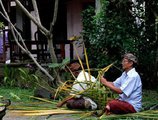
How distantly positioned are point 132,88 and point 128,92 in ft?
0.29

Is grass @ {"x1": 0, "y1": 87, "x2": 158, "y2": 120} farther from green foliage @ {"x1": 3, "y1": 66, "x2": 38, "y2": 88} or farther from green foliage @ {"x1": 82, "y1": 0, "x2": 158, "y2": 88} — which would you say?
green foliage @ {"x1": 82, "y1": 0, "x2": 158, "y2": 88}

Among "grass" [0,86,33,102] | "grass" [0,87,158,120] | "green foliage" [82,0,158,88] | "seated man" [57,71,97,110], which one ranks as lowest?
"grass" [0,86,33,102]

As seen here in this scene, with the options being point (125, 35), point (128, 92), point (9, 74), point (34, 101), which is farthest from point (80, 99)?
point (9, 74)

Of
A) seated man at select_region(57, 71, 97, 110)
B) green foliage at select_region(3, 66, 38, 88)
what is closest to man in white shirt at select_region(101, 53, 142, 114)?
seated man at select_region(57, 71, 97, 110)

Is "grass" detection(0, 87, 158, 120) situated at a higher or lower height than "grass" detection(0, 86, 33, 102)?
higher

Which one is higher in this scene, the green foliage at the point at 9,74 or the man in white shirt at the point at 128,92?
the man in white shirt at the point at 128,92

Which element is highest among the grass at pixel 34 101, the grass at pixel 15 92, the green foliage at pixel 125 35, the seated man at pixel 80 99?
the green foliage at pixel 125 35

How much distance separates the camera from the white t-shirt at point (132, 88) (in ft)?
23.2

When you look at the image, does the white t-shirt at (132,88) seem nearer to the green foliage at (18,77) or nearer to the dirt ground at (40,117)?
the dirt ground at (40,117)

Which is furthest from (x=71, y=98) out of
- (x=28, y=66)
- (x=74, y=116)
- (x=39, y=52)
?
(x=39, y=52)

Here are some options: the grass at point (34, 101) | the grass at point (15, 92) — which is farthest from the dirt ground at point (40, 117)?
the grass at point (15, 92)

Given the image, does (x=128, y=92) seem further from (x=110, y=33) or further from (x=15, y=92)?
(x=15, y=92)

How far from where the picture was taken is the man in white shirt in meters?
7.04

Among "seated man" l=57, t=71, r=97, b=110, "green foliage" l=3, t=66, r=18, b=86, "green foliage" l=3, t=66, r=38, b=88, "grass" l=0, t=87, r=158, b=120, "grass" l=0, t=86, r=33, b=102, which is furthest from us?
"green foliage" l=3, t=66, r=18, b=86
